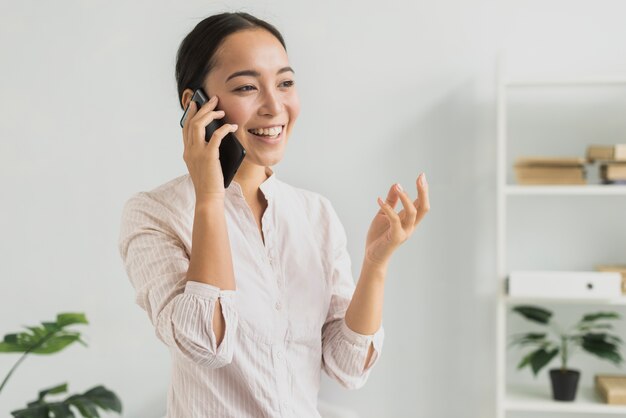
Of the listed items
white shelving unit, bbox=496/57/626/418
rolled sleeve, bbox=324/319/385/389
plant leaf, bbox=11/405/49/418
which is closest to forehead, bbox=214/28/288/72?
rolled sleeve, bbox=324/319/385/389

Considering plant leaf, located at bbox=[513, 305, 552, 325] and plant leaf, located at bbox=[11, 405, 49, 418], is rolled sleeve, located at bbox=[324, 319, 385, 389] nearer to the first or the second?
plant leaf, located at bbox=[11, 405, 49, 418]

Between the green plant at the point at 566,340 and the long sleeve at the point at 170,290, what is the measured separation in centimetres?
175

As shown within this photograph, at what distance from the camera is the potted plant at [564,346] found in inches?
104

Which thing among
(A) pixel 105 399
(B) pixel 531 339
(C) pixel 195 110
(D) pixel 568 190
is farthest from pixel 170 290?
(B) pixel 531 339

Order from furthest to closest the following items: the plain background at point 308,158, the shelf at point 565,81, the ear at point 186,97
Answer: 1. the plain background at point 308,158
2. the shelf at point 565,81
3. the ear at point 186,97

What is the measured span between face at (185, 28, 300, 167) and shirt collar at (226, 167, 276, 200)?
Result: 7 centimetres

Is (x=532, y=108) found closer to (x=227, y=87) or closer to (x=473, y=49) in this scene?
(x=473, y=49)

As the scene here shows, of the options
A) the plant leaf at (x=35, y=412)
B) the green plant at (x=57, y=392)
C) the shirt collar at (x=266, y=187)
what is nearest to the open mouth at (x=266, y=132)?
the shirt collar at (x=266, y=187)

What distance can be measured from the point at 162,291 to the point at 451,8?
203 centimetres

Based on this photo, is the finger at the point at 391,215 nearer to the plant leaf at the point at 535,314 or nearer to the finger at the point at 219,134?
the finger at the point at 219,134

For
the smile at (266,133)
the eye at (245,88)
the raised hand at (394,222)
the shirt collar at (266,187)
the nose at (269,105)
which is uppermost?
the eye at (245,88)

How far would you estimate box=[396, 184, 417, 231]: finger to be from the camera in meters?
1.20

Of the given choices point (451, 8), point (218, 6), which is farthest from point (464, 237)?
point (218, 6)

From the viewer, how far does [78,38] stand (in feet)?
9.72
